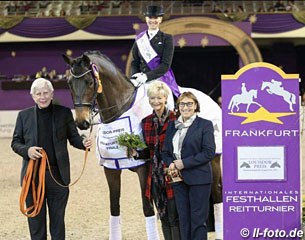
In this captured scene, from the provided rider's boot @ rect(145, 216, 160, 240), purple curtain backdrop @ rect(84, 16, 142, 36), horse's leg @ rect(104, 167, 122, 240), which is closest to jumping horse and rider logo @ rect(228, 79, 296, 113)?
rider's boot @ rect(145, 216, 160, 240)

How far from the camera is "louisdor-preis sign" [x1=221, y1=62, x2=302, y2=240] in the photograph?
4.93 m

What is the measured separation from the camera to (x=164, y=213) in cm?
501

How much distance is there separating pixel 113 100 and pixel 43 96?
92 cm

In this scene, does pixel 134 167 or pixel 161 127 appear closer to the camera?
pixel 161 127

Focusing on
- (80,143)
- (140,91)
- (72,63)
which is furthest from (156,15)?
(80,143)

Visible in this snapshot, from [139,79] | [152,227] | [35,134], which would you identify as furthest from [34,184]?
[139,79]

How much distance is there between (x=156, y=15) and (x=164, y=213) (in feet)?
6.63

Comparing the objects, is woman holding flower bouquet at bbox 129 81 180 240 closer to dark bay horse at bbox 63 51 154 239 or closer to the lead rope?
dark bay horse at bbox 63 51 154 239

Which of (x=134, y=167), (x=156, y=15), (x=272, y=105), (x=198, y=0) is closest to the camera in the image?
(x=272, y=105)

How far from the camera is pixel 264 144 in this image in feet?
16.2

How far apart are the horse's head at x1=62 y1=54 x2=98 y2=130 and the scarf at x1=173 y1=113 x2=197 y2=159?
727 mm

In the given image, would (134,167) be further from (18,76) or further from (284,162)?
(18,76)

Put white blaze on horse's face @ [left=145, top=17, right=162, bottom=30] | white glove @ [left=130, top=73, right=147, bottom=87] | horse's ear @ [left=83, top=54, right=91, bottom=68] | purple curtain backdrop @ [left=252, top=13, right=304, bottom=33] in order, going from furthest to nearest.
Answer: purple curtain backdrop @ [left=252, top=13, right=304, bottom=33], white blaze on horse's face @ [left=145, top=17, right=162, bottom=30], white glove @ [left=130, top=73, right=147, bottom=87], horse's ear @ [left=83, top=54, right=91, bottom=68]

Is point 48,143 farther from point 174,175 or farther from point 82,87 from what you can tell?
point 174,175
